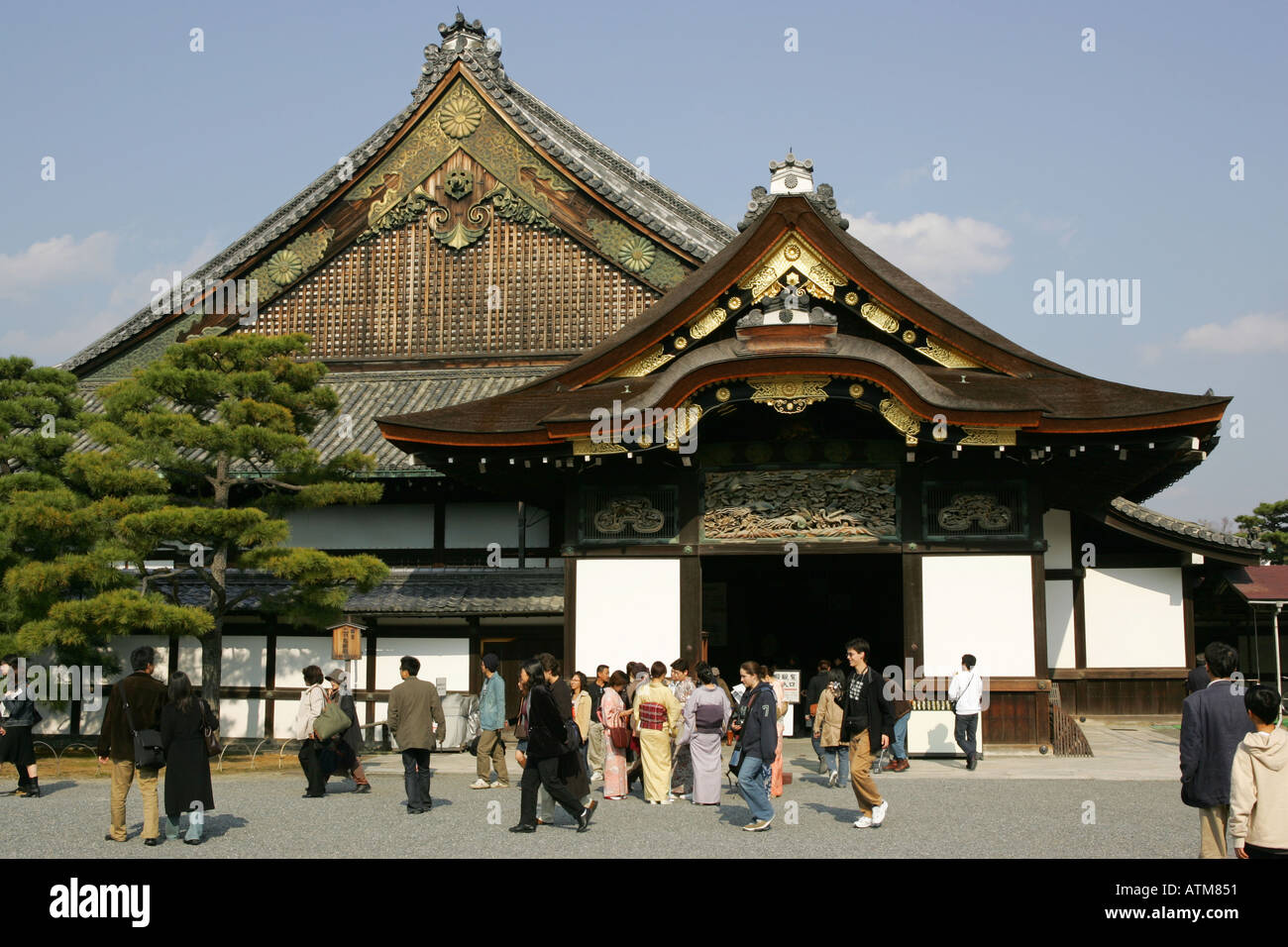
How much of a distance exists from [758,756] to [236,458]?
1075 centimetres

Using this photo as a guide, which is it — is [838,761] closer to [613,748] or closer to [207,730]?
[613,748]

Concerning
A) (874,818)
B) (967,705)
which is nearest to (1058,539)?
(967,705)

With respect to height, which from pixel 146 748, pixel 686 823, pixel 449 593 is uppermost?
pixel 449 593

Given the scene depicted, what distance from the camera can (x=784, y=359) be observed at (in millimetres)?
17719

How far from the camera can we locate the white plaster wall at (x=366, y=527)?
23078 millimetres

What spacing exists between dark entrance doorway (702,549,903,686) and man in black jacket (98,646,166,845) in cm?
1579

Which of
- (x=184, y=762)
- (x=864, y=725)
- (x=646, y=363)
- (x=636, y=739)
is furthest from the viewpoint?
(x=646, y=363)

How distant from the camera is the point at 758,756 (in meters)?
12.3

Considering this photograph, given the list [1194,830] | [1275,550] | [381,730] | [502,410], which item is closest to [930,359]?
[502,410]

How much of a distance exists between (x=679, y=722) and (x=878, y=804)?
3430mm

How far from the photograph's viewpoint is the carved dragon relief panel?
747 inches

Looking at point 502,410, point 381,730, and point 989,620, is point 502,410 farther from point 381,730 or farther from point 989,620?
point 989,620

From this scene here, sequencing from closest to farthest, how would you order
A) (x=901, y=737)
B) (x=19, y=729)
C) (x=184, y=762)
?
(x=184, y=762), (x=19, y=729), (x=901, y=737)
